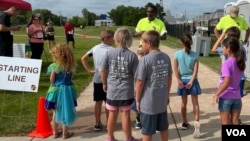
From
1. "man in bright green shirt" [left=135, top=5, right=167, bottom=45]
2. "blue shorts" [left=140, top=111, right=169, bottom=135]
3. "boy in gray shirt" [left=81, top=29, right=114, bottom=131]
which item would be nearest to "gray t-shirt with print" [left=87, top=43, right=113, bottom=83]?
"boy in gray shirt" [left=81, top=29, right=114, bottom=131]

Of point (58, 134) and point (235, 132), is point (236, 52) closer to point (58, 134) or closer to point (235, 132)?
point (235, 132)

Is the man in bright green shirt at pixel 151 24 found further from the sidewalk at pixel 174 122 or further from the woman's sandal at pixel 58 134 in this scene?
the woman's sandal at pixel 58 134

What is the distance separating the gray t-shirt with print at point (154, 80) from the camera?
13.7 feet

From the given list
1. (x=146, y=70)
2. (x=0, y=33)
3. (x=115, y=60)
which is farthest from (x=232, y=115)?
(x=0, y=33)

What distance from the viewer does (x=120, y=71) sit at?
4.70m

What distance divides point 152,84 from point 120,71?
1.97 ft

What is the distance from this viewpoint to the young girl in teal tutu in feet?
17.3

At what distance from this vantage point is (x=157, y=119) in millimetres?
4367

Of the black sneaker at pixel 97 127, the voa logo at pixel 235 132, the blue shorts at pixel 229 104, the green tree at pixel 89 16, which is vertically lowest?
the black sneaker at pixel 97 127

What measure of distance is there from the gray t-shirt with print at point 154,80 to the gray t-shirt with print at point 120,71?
16.9 inches

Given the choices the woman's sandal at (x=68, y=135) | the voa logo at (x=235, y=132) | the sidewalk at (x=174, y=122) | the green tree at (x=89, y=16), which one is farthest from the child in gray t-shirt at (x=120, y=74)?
the green tree at (x=89, y=16)

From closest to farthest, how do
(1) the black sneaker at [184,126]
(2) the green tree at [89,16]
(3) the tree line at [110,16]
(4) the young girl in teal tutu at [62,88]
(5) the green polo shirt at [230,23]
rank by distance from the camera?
(4) the young girl in teal tutu at [62,88], (1) the black sneaker at [184,126], (5) the green polo shirt at [230,23], (3) the tree line at [110,16], (2) the green tree at [89,16]

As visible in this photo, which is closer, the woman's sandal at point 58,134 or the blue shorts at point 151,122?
the blue shorts at point 151,122

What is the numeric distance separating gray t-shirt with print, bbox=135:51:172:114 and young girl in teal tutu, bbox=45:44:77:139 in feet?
4.69
